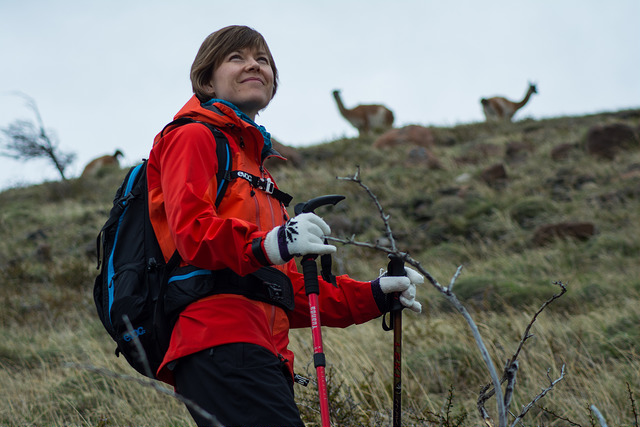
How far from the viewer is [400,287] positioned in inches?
84.8

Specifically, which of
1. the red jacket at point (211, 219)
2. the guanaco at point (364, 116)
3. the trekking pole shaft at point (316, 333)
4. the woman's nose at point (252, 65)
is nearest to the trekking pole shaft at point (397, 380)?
the trekking pole shaft at point (316, 333)

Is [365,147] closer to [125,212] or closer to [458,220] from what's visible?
[458,220]

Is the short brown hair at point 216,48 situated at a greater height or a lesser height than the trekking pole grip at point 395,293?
greater

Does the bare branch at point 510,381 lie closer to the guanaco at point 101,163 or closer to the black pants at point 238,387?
the black pants at point 238,387

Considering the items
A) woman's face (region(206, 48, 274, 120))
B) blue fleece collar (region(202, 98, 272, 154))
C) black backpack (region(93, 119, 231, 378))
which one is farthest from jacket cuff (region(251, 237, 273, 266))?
woman's face (region(206, 48, 274, 120))

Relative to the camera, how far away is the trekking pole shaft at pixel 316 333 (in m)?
1.76

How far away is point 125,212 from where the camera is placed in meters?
1.96

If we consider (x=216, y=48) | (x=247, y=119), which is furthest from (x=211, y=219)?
(x=216, y=48)

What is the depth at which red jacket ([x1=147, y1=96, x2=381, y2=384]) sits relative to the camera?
65.8 inches

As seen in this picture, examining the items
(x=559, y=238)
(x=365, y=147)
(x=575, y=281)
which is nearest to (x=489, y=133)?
(x=365, y=147)

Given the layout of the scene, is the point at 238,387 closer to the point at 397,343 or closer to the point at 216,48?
the point at 397,343

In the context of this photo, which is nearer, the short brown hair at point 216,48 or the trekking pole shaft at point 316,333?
the trekking pole shaft at point 316,333

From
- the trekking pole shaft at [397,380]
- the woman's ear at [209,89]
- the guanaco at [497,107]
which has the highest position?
the guanaco at [497,107]

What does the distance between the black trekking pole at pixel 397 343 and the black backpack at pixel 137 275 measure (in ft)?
2.40
